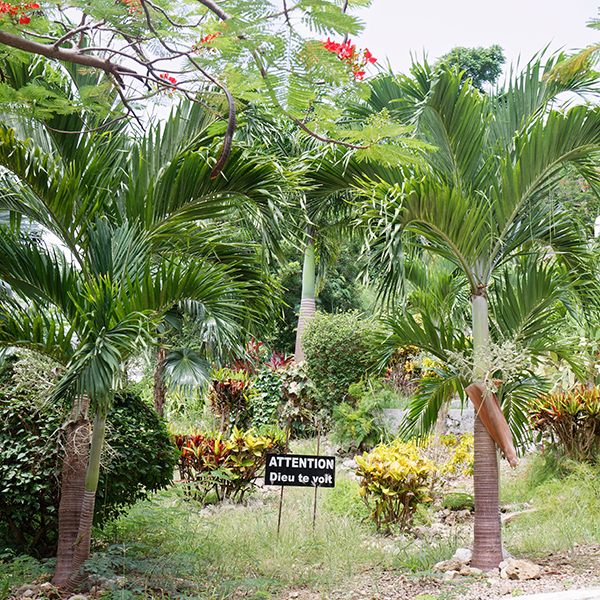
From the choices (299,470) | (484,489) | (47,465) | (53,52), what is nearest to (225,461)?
(299,470)

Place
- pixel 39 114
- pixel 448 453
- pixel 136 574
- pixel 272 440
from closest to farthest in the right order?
pixel 39 114, pixel 136 574, pixel 272 440, pixel 448 453

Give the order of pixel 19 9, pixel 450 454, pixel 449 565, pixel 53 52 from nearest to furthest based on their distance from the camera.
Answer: pixel 53 52
pixel 19 9
pixel 449 565
pixel 450 454

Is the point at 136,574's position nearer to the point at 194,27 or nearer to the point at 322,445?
the point at 194,27

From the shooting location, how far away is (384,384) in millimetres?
9336

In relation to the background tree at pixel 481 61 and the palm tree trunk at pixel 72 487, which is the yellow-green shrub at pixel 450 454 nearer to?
the palm tree trunk at pixel 72 487

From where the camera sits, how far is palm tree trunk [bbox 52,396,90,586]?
12.0ft

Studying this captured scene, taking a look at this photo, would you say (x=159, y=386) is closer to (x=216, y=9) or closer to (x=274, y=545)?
(x=274, y=545)

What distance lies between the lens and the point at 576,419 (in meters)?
6.58

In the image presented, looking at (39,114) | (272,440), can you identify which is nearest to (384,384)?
(272,440)

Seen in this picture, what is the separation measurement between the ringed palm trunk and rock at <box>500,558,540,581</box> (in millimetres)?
165

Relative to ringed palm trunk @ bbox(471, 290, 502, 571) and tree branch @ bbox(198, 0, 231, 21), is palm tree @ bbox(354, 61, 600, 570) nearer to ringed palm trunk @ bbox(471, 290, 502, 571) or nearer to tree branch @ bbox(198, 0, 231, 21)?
ringed palm trunk @ bbox(471, 290, 502, 571)

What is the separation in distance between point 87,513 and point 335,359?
5.92m

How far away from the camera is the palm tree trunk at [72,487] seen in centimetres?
365

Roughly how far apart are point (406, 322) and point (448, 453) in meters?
4.36
